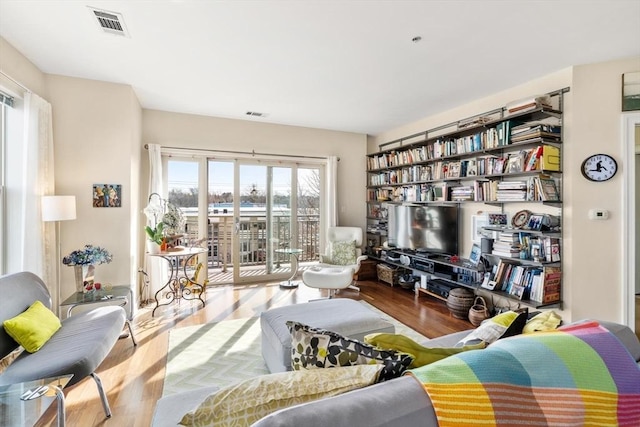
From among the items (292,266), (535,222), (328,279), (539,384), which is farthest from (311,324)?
(292,266)

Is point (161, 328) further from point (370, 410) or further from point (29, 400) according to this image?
point (370, 410)

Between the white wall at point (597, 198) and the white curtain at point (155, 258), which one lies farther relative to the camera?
the white curtain at point (155, 258)

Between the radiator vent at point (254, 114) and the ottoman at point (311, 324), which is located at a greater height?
the radiator vent at point (254, 114)

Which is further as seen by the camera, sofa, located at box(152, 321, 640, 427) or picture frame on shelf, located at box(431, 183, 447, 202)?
picture frame on shelf, located at box(431, 183, 447, 202)

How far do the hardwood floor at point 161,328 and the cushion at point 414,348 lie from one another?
1.58m

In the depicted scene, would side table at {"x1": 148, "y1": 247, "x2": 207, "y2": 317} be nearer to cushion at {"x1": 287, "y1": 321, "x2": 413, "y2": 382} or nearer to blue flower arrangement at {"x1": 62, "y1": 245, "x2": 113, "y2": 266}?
blue flower arrangement at {"x1": 62, "y1": 245, "x2": 113, "y2": 266}

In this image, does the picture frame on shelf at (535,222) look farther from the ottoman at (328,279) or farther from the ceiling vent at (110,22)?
the ceiling vent at (110,22)

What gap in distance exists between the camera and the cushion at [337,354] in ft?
3.04

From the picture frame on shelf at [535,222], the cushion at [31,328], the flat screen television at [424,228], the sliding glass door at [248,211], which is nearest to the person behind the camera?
the cushion at [31,328]

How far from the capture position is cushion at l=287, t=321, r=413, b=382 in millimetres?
927

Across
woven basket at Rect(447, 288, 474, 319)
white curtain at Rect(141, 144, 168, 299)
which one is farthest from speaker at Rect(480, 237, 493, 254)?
white curtain at Rect(141, 144, 168, 299)

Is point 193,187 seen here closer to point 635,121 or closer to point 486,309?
point 486,309

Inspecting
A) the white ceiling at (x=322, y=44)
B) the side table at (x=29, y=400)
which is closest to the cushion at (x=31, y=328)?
the side table at (x=29, y=400)

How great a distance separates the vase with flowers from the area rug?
0.92 m
